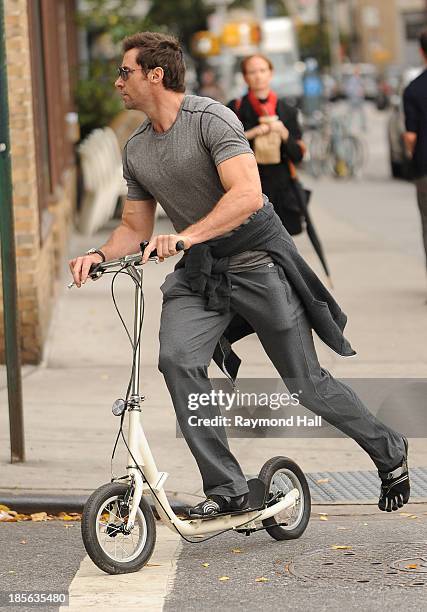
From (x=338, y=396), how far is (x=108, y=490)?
3.33ft

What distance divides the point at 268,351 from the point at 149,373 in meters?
3.78

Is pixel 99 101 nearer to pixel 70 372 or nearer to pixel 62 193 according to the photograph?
pixel 62 193

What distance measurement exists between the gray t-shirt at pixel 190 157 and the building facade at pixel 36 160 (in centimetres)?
432

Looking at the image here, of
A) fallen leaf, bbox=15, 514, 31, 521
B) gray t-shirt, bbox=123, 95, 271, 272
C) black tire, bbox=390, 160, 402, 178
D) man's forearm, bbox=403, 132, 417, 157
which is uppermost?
gray t-shirt, bbox=123, 95, 271, 272

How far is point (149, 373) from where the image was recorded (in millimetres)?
9617

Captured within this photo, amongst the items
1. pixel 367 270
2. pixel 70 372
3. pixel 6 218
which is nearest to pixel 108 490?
pixel 6 218

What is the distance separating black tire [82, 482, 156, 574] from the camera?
5332 millimetres

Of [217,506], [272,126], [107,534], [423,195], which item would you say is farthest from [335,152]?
[107,534]

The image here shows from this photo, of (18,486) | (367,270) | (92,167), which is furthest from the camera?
(92,167)

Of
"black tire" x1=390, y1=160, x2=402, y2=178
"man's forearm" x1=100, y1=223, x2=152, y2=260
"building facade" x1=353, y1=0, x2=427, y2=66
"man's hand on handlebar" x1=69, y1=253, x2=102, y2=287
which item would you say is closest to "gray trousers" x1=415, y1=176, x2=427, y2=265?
"man's forearm" x1=100, y1=223, x2=152, y2=260

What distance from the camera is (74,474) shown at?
719cm

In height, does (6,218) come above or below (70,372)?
above

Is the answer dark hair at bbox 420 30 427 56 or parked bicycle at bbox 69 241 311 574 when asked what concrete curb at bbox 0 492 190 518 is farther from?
dark hair at bbox 420 30 427 56

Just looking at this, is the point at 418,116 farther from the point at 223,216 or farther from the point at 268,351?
the point at 223,216
